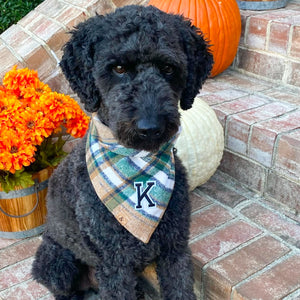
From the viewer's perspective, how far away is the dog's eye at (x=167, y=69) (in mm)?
1532

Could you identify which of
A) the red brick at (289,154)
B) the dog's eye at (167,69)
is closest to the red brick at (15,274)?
the dog's eye at (167,69)

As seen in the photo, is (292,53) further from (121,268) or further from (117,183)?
(121,268)

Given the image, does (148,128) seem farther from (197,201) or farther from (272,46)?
(272,46)

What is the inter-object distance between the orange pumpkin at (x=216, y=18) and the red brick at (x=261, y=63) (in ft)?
0.55

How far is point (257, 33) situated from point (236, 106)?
751mm

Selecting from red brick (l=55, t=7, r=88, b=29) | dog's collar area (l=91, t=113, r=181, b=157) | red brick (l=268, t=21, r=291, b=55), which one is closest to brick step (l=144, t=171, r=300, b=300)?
dog's collar area (l=91, t=113, r=181, b=157)

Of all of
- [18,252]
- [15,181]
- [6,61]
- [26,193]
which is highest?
[6,61]

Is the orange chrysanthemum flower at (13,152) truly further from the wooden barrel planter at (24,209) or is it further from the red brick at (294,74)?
the red brick at (294,74)

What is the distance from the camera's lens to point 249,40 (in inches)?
126

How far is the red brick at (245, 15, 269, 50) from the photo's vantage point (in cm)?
305

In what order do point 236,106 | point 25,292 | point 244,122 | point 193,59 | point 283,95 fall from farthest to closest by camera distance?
point 283,95
point 236,106
point 244,122
point 25,292
point 193,59

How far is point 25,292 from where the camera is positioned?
215cm

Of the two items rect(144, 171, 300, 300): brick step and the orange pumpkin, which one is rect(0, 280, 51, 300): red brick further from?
the orange pumpkin

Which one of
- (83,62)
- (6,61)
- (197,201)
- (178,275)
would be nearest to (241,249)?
(178,275)
